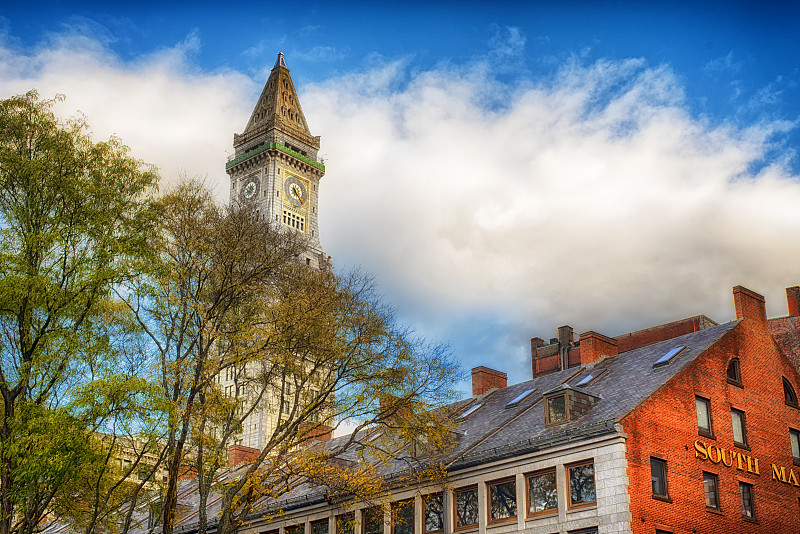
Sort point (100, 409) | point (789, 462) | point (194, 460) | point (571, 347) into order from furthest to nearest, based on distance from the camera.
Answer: point (571, 347), point (789, 462), point (194, 460), point (100, 409)

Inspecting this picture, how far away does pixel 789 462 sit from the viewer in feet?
134

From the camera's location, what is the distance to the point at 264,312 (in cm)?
3603

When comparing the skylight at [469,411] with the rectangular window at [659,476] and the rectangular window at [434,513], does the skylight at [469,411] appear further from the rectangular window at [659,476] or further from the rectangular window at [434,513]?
the rectangular window at [659,476]

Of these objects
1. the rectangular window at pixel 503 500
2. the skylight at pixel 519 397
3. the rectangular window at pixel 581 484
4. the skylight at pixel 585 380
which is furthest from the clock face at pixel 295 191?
the rectangular window at pixel 581 484

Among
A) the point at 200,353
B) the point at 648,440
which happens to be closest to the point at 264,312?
the point at 200,353

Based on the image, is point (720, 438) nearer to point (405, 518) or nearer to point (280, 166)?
point (405, 518)

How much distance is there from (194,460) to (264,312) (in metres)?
6.27

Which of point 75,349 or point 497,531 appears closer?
point 75,349

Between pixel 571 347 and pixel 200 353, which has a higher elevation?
pixel 571 347

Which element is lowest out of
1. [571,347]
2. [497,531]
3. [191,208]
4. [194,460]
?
[497,531]

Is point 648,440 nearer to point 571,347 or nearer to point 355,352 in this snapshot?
point 355,352

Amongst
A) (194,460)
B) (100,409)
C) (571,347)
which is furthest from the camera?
(571,347)

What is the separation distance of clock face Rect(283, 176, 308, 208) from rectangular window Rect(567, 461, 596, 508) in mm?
146393

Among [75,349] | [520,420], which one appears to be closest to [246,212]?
[75,349]
